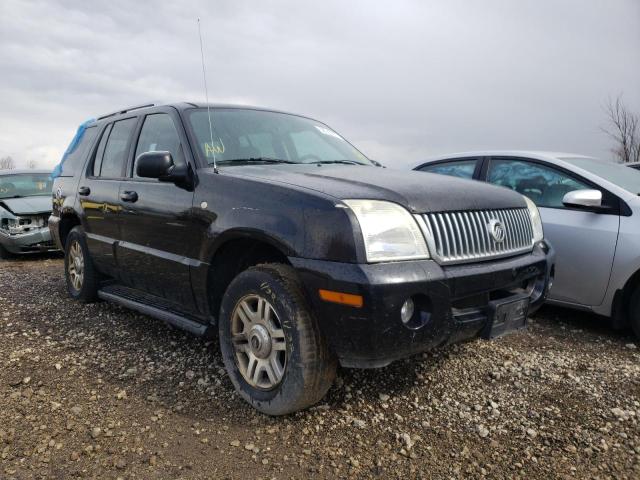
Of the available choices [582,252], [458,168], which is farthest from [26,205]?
[582,252]

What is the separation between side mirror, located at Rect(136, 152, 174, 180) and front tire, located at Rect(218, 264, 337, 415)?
854 millimetres

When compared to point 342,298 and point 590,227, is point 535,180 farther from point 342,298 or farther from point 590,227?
point 342,298

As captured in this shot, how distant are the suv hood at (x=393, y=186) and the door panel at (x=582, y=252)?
3.45 ft

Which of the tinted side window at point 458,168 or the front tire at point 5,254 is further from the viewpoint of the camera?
the front tire at point 5,254

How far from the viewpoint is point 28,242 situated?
8.16m

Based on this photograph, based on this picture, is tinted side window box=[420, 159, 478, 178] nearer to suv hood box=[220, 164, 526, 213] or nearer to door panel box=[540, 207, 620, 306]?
door panel box=[540, 207, 620, 306]

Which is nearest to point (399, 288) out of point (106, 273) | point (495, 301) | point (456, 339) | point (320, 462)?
point (456, 339)

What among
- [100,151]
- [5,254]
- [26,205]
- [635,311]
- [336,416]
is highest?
[100,151]

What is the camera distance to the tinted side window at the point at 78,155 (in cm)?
481

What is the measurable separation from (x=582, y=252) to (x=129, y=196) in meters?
3.40

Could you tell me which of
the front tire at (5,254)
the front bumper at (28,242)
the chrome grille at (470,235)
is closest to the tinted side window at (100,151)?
Answer: the chrome grille at (470,235)

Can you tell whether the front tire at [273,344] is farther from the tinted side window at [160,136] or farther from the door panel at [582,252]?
the door panel at [582,252]

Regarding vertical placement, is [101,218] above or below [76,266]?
above

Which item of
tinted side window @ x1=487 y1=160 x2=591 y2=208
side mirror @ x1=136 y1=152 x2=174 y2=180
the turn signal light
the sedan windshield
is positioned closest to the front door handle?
side mirror @ x1=136 y1=152 x2=174 y2=180
